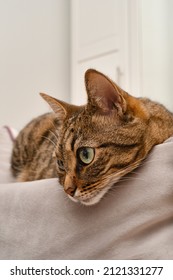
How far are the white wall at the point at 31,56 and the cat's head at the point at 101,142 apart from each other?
1.67 metres

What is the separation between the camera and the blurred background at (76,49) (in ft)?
7.31

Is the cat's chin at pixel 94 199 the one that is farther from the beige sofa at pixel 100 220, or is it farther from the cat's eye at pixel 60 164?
the cat's eye at pixel 60 164

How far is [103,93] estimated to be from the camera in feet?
2.88

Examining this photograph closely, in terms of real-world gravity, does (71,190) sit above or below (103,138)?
below

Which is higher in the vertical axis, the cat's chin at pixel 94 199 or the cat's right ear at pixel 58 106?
the cat's right ear at pixel 58 106

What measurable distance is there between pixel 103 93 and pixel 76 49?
1.72 m

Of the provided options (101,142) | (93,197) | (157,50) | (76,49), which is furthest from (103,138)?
(76,49)

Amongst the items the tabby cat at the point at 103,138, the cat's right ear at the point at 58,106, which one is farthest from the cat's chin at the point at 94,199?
the cat's right ear at the point at 58,106

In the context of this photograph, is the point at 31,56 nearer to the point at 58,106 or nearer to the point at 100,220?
the point at 58,106

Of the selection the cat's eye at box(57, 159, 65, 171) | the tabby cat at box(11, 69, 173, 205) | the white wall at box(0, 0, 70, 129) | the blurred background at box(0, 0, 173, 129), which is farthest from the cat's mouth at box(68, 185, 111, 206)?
the white wall at box(0, 0, 70, 129)

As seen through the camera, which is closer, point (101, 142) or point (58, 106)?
point (101, 142)

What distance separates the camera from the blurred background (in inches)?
87.7
